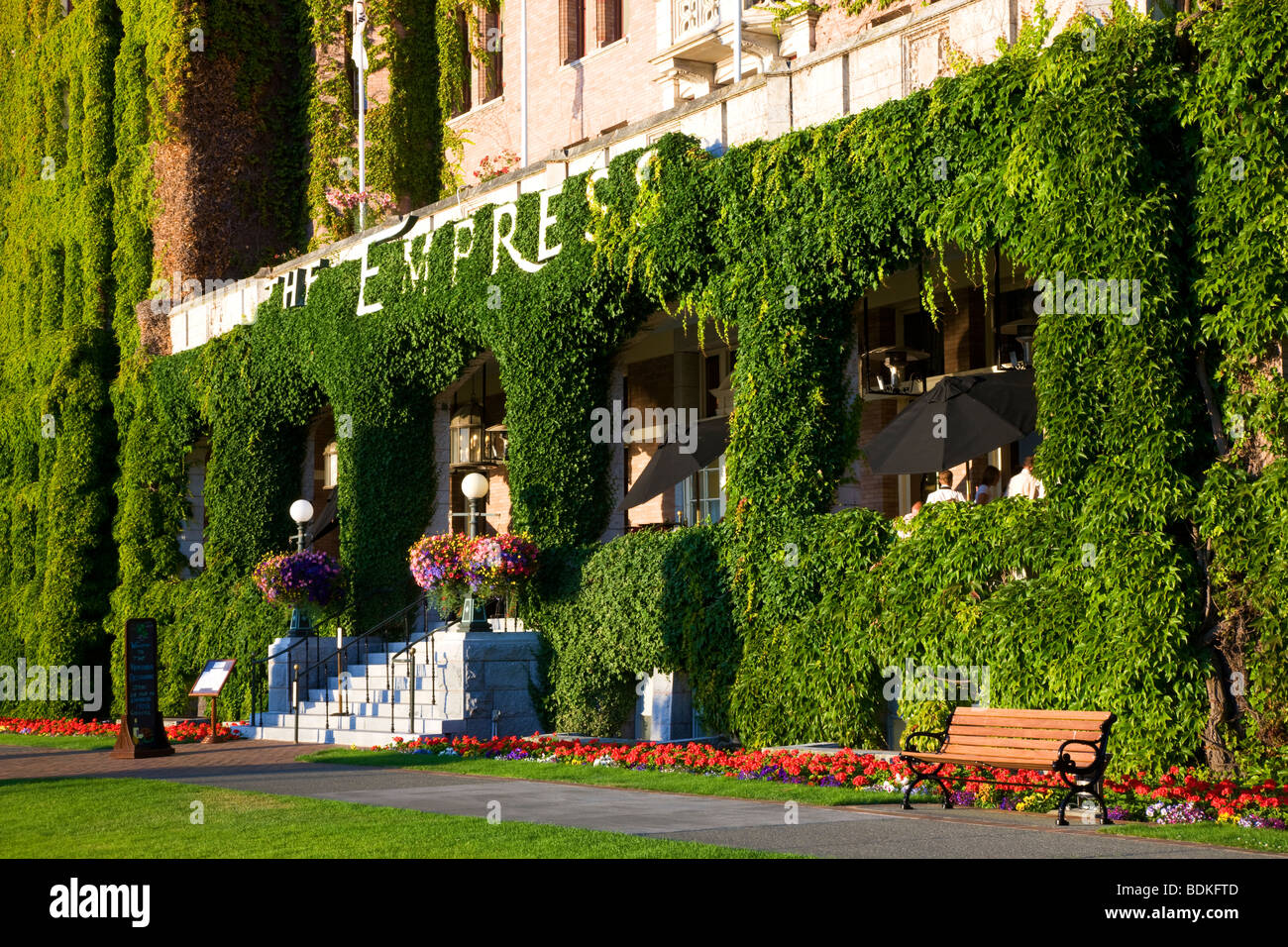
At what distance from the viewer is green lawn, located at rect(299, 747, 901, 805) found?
12734mm

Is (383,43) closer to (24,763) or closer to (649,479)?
(649,479)

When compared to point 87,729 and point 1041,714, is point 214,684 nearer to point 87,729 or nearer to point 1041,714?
point 87,729

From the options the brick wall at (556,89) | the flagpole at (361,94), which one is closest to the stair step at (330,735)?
the flagpole at (361,94)

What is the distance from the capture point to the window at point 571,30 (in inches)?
1157

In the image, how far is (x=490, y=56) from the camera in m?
30.5

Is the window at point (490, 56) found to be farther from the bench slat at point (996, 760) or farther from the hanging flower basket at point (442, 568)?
the bench slat at point (996, 760)

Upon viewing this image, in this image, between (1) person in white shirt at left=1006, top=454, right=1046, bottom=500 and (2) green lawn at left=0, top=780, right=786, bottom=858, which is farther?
(1) person in white shirt at left=1006, top=454, right=1046, bottom=500

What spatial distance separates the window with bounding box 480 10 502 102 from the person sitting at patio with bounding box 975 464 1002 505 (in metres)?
15.9

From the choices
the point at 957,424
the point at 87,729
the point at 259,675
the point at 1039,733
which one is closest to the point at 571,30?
the point at 259,675

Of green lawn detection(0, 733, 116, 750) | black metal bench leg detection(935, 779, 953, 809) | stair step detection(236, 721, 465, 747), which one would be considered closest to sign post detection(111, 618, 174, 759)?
stair step detection(236, 721, 465, 747)

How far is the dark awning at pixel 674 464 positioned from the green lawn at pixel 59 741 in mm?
8226

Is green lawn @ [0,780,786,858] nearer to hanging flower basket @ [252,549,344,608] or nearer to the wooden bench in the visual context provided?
the wooden bench

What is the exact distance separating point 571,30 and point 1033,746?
69.9 feet
